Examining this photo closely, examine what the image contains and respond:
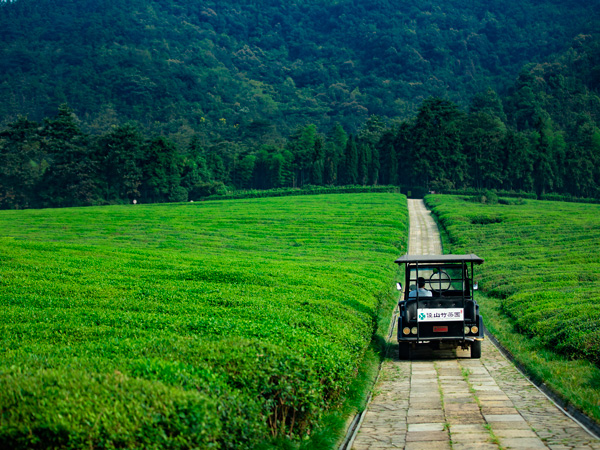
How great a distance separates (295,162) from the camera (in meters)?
115

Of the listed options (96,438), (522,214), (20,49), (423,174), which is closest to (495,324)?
(96,438)

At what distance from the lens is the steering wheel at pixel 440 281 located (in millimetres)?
16141

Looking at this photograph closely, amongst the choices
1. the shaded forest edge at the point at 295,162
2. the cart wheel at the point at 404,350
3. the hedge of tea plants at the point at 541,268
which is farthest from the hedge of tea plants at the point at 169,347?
the shaded forest edge at the point at 295,162

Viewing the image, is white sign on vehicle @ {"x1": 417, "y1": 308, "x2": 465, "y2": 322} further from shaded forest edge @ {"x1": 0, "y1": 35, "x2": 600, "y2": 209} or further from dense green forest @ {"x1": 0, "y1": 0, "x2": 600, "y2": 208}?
shaded forest edge @ {"x1": 0, "y1": 35, "x2": 600, "y2": 209}

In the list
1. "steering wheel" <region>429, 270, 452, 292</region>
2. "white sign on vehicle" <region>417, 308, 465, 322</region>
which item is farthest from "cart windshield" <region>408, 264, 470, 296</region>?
"white sign on vehicle" <region>417, 308, 465, 322</region>

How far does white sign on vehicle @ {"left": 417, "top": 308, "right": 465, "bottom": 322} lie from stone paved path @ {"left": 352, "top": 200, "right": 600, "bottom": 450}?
1.18 meters

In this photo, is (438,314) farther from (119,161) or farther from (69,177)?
(69,177)

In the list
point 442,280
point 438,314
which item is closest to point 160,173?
point 442,280

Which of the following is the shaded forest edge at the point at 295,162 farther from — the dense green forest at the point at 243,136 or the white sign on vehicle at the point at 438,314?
the white sign on vehicle at the point at 438,314

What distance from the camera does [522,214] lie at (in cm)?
6131

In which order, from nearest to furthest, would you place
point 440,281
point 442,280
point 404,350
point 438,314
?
point 438,314 < point 404,350 < point 440,281 < point 442,280

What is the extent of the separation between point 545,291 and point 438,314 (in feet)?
35.4

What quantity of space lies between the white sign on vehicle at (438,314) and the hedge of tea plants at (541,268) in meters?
2.90

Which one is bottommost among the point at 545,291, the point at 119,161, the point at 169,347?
the point at 545,291
